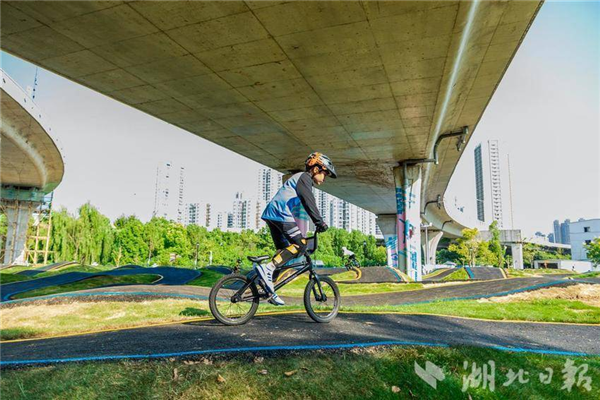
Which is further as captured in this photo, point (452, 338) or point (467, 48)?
point (467, 48)

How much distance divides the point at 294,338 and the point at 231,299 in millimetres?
1438

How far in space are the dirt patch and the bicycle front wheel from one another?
707 centimetres

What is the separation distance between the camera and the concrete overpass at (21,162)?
27.7 m

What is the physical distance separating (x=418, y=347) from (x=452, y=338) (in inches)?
51.8

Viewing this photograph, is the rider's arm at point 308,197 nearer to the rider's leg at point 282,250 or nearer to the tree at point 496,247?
the rider's leg at point 282,250

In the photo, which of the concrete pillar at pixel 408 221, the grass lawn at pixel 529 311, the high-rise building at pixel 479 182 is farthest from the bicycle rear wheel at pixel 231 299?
the high-rise building at pixel 479 182

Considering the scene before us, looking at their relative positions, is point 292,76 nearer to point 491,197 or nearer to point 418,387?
point 418,387

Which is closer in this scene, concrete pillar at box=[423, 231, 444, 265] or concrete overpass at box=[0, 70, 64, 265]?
concrete overpass at box=[0, 70, 64, 265]

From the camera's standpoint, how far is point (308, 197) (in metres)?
6.01

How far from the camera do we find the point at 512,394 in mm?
3885

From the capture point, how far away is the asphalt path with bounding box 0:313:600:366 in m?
4.83

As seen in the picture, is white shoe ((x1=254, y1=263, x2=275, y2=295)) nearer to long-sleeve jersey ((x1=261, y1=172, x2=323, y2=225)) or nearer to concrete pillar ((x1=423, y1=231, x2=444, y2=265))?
long-sleeve jersey ((x1=261, y1=172, x2=323, y2=225))

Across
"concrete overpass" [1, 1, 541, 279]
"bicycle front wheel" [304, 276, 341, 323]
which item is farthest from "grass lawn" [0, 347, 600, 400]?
"concrete overpass" [1, 1, 541, 279]

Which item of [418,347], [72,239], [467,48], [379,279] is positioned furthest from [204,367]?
[72,239]
